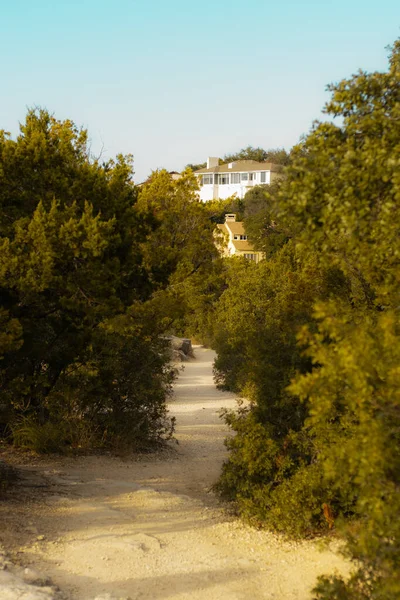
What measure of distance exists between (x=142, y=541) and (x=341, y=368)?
4.65m

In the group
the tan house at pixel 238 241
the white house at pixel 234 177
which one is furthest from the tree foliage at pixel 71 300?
the white house at pixel 234 177

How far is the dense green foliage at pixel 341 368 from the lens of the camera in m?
4.61

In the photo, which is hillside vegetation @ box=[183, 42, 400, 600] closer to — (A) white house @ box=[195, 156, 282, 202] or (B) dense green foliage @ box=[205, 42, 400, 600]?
(B) dense green foliage @ box=[205, 42, 400, 600]

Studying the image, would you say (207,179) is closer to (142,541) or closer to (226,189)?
(226,189)

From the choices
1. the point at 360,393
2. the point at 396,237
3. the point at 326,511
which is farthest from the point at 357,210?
the point at 326,511

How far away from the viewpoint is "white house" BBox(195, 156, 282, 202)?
90625 millimetres

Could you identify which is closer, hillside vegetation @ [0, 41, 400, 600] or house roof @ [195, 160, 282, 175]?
hillside vegetation @ [0, 41, 400, 600]

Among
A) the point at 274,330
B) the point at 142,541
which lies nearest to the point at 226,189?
the point at 274,330

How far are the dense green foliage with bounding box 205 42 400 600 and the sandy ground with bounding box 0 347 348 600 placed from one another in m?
0.60

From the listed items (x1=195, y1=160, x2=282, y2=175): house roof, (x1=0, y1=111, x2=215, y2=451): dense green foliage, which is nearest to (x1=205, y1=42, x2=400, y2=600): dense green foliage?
(x1=0, y1=111, x2=215, y2=451): dense green foliage

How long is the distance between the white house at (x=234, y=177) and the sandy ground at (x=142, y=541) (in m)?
78.7

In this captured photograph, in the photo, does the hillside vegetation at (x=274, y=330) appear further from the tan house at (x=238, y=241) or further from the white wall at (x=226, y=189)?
the white wall at (x=226, y=189)

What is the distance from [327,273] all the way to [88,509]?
4.95 meters

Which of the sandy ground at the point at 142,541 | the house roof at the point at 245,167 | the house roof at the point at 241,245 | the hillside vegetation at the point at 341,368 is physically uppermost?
the house roof at the point at 245,167
